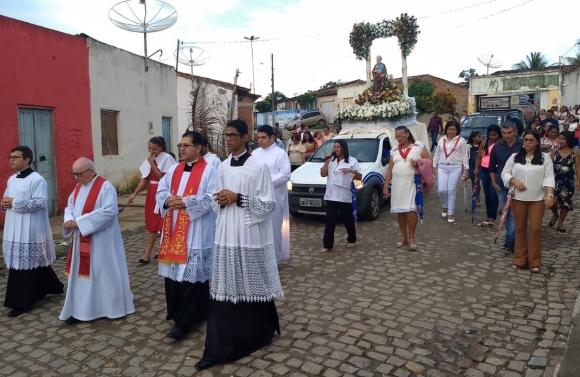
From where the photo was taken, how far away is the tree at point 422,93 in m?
32.7

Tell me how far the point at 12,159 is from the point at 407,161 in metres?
4.94

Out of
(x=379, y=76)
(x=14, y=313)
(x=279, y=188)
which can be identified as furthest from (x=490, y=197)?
(x=14, y=313)

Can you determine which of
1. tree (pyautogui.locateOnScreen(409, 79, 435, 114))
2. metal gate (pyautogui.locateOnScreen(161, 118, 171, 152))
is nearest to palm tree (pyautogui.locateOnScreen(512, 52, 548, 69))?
tree (pyautogui.locateOnScreen(409, 79, 435, 114))

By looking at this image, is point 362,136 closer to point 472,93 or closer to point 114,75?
point 114,75

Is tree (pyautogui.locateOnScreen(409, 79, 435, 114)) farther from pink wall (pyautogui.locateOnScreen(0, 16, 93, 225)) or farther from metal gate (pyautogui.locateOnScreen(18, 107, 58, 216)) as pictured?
Answer: metal gate (pyautogui.locateOnScreen(18, 107, 58, 216))

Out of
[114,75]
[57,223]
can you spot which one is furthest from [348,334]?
[114,75]

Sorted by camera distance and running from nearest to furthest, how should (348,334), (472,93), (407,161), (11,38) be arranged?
(348,334) → (407,161) → (11,38) → (472,93)

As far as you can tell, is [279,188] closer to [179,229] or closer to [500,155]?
[179,229]

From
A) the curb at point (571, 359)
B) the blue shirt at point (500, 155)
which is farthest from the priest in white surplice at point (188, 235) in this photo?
the blue shirt at point (500, 155)

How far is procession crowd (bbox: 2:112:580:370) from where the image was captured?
388cm

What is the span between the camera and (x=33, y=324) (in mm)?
4754

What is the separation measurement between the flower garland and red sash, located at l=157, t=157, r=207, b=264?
37.5 feet

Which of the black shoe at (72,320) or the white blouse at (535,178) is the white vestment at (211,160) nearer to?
the black shoe at (72,320)

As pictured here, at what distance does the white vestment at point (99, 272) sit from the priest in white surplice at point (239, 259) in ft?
4.38
